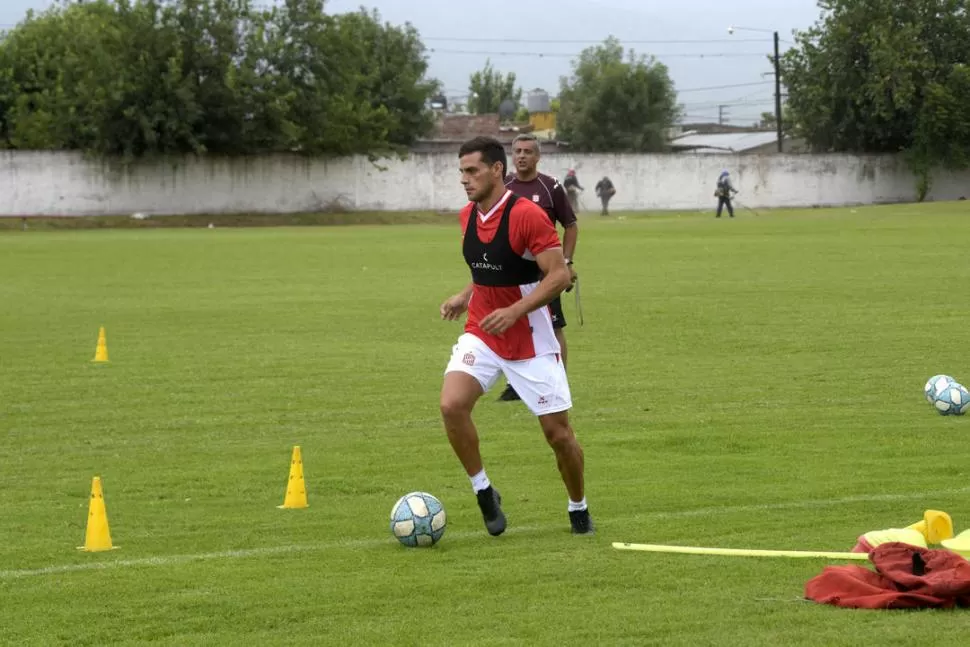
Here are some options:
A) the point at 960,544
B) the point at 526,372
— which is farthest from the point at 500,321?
the point at 960,544

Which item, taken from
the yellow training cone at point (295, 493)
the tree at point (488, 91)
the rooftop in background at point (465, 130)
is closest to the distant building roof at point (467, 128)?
the rooftop in background at point (465, 130)

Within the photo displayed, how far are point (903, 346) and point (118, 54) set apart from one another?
54736 mm

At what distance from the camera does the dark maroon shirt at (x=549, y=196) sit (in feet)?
43.2

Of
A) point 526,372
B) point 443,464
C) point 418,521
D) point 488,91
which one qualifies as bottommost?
point 443,464

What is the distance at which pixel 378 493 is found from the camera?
32.0 ft

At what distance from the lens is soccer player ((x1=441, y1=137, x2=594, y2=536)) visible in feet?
26.7

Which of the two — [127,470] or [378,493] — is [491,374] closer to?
[378,493]

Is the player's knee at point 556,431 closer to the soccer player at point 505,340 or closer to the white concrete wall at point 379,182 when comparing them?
the soccer player at point 505,340

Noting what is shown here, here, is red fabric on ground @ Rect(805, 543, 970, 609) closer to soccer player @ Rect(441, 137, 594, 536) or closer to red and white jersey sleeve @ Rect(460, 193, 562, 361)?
soccer player @ Rect(441, 137, 594, 536)

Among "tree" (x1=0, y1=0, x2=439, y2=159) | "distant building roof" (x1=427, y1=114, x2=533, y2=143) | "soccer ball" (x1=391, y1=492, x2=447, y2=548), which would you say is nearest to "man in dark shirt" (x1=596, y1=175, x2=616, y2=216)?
"tree" (x1=0, y1=0, x2=439, y2=159)

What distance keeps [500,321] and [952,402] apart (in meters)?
5.82

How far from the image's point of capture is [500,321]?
7871 millimetres

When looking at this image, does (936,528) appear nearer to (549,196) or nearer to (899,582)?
(899,582)

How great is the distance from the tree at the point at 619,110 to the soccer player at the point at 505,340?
97494 millimetres
